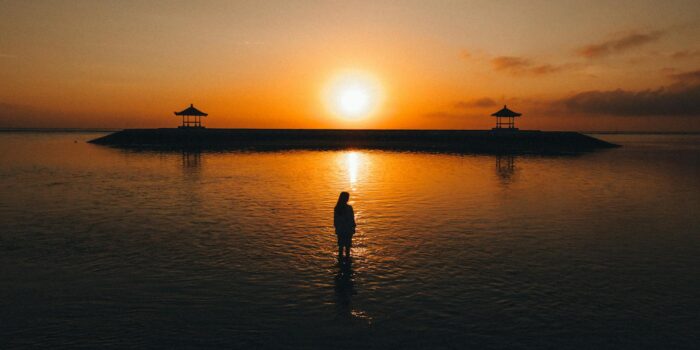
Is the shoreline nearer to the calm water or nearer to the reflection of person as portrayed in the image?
the calm water

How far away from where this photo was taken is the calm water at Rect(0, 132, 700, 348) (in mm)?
8211

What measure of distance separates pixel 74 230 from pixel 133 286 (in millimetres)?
7414

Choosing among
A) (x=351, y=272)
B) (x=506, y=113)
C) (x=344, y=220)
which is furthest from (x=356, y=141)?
(x=351, y=272)

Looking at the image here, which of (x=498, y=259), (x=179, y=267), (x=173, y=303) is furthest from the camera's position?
(x=498, y=259)

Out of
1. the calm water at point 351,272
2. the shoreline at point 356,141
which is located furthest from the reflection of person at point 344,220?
the shoreline at point 356,141

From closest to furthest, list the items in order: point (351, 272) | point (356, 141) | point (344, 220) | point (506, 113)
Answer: point (351, 272)
point (344, 220)
point (506, 113)
point (356, 141)

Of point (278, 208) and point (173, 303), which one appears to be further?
point (278, 208)

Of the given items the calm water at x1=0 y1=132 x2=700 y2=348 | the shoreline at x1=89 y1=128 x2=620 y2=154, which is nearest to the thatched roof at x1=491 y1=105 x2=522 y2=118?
the shoreline at x1=89 y1=128 x2=620 y2=154

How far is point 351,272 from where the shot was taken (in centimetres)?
1156

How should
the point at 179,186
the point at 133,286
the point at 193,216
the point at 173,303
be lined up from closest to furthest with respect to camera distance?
the point at 173,303 < the point at 133,286 < the point at 193,216 < the point at 179,186

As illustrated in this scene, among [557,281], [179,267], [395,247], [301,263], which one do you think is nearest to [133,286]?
[179,267]

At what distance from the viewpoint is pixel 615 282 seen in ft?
36.0

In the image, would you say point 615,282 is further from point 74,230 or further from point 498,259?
point 74,230

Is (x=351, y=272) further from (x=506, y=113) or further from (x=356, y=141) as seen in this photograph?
(x=356, y=141)
